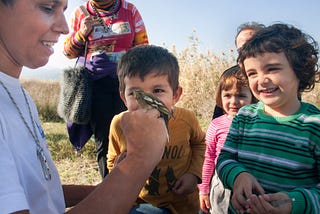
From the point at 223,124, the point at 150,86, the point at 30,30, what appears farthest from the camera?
the point at 223,124

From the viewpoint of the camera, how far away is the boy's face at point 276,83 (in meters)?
1.70

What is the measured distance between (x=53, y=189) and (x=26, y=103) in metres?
0.37

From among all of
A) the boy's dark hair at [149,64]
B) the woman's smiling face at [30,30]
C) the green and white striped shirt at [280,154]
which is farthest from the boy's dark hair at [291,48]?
the woman's smiling face at [30,30]

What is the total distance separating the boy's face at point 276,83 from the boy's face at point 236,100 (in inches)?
30.1

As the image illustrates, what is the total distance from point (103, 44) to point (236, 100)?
59.4 inches

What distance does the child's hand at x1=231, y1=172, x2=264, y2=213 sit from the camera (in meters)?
1.57

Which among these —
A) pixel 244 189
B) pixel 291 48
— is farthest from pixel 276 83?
pixel 244 189

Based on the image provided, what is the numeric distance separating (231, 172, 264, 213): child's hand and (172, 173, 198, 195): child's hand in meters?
0.46

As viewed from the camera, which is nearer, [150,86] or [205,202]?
[150,86]

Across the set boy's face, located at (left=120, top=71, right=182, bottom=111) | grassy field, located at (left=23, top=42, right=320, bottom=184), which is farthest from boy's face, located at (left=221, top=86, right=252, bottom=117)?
grassy field, located at (left=23, top=42, right=320, bottom=184)

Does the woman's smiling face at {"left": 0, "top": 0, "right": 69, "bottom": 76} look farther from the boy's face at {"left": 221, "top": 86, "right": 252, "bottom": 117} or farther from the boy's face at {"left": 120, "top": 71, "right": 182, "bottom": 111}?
the boy's face at {"left": 221, "top": 86, "right": 252, "bottom": 117}

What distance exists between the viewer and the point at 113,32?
131 inches

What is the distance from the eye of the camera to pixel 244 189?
5.18ft

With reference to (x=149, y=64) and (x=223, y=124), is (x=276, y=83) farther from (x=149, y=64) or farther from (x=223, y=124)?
(x=223, y=124)
